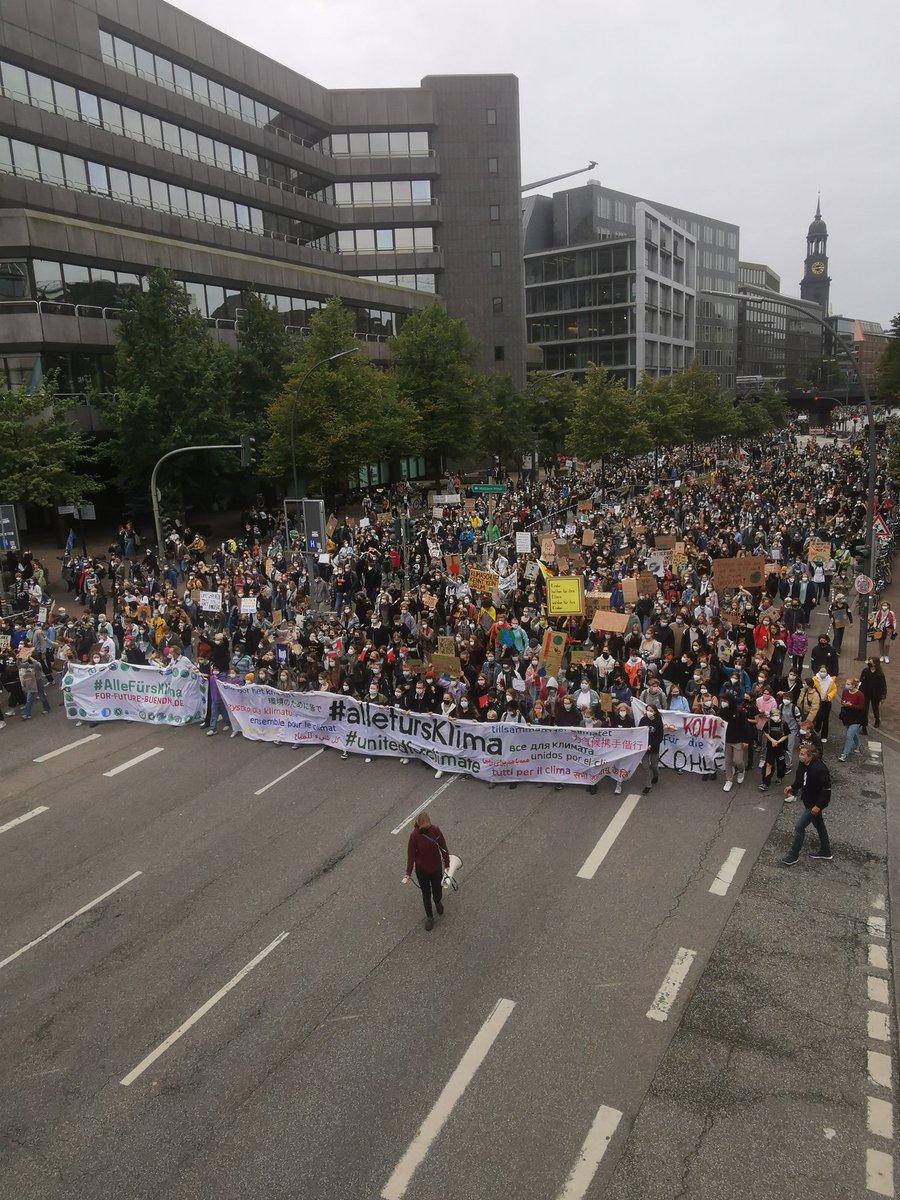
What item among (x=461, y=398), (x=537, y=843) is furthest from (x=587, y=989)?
(x=461, y=398)

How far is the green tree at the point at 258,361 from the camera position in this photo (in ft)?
137

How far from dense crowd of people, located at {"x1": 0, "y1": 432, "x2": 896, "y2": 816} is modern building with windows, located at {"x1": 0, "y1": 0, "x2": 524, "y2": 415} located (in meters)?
14.3

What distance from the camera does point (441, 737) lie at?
14750mm

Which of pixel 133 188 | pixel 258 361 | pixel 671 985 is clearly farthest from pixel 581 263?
pixel 671 985

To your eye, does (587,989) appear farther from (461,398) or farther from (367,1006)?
(461,398)

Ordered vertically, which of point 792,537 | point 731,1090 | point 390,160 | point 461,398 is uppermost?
point 390,160

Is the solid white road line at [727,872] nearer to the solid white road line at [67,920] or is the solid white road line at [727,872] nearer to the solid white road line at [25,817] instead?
the solid white road line at [67,920]

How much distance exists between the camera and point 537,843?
40.0 feet

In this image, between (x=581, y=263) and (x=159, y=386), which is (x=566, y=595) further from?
(x=581, y=263)

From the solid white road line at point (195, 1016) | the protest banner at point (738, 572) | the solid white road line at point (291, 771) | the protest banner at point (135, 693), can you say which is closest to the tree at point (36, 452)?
the protest banner at point (135, 693)

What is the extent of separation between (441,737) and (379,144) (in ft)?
198

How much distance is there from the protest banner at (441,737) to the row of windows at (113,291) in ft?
96.3

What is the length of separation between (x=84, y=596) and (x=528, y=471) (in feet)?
152

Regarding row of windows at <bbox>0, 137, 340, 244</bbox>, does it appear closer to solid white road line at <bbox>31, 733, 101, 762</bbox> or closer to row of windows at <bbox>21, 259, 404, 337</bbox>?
row of windows at <bbox>21, 259, 404, 337</bbox>
